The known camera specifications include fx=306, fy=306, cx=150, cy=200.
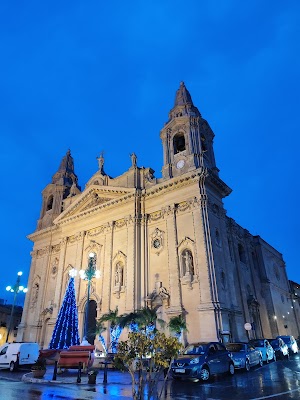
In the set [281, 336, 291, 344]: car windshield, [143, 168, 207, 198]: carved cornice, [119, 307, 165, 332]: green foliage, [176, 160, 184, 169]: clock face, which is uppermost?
[176, 160, 184, 169]: clock face

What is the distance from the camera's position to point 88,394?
29.4ft

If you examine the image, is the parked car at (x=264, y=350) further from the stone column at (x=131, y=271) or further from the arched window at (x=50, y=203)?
the arched window at (x=50, y=203)

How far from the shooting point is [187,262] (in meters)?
23.2

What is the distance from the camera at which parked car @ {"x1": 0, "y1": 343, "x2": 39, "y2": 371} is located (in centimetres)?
1755

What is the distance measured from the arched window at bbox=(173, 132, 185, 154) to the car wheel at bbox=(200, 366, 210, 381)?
20.7m

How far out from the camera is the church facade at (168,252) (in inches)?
883

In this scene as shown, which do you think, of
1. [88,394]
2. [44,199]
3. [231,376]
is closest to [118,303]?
[231,376]

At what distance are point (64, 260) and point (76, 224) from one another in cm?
Answer: 385

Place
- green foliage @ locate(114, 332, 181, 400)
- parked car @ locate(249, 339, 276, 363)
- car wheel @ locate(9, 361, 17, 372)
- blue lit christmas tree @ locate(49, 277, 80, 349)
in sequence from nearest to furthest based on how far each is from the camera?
green foliage @ locate(114, 332, 181, 400) → car wheel @ locate(9, 361, 17, 372) → parked car @ locate(249, 339, 276, 363) → blue lit christmas tree @ locate(49, 277, 80, 349)

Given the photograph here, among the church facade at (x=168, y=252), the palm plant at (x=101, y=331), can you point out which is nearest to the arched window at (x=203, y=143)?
the church facade at (x=168, y=252)

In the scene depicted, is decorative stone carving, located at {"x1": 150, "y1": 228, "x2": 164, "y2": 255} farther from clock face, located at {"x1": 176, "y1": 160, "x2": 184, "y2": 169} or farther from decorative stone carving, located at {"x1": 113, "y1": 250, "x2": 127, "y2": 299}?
clock face, located at {"x1": 176, "y1": 160, "x2": 184, "y2": 169}

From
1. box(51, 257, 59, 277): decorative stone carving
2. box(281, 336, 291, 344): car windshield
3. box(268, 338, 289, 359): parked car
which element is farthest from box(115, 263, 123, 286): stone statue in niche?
box(281, 336, 291, 344): car windshield

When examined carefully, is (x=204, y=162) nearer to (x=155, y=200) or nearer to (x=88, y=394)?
(x=155, y=200)

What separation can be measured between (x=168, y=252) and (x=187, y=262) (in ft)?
6.45
